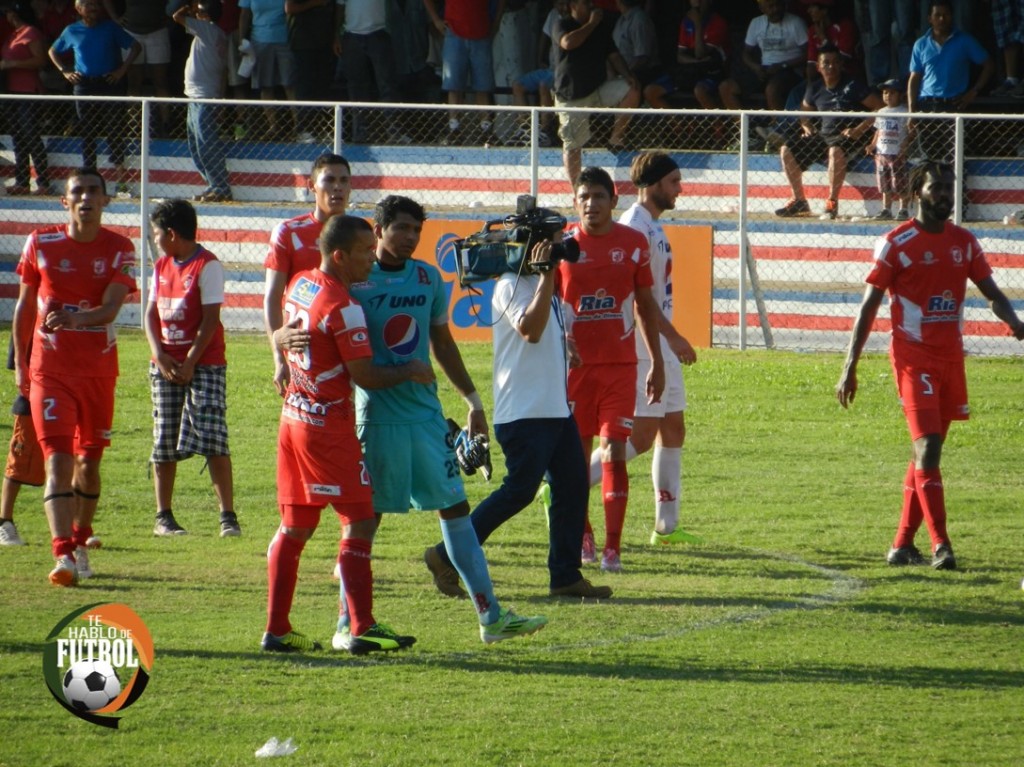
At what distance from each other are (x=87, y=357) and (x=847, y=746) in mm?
4704

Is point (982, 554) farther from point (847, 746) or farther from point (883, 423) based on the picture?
point (883, 423)

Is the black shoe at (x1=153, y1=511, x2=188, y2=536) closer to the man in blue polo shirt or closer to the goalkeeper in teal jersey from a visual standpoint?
the goalkeeper in teal jersey

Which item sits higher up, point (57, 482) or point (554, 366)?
point (554, 366)

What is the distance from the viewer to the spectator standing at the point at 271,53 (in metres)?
20.1

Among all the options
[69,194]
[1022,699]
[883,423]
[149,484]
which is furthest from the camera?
[883,423]

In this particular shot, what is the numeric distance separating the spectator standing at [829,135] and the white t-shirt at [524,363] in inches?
419

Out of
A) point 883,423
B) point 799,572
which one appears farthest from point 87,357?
point 883,423

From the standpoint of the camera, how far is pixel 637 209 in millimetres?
8938

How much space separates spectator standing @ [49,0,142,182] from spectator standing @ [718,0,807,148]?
7.63 metres

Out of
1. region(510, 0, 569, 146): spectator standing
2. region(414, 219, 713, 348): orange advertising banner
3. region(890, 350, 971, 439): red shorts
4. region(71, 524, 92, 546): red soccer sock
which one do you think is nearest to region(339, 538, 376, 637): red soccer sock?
region(71, 524, 92, 546): red soccer sock

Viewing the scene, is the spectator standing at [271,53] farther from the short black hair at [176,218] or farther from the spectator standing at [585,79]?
the short black hair at [176,218]

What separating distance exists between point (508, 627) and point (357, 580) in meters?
0.70

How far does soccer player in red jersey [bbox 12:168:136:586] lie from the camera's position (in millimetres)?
8172

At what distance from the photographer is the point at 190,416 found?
947 centimetres
